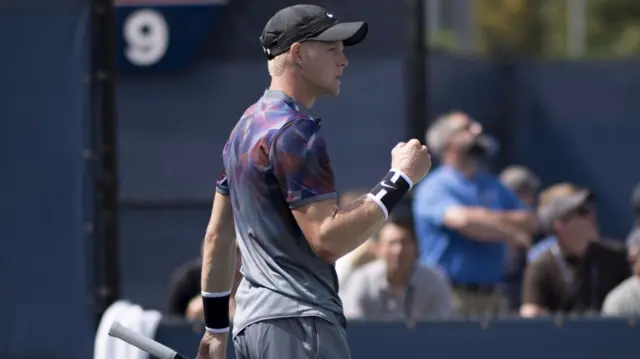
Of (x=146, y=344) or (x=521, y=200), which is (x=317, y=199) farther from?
(x=521, y=200)

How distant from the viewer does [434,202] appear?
845 cm

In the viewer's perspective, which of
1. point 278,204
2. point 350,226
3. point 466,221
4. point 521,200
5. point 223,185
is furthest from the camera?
point 521,200

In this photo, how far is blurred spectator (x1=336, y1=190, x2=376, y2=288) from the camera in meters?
7.70

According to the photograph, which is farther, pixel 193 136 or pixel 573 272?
pixel 193 136

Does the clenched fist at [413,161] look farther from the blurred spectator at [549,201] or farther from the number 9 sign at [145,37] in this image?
the number 9 sign at [145,37]

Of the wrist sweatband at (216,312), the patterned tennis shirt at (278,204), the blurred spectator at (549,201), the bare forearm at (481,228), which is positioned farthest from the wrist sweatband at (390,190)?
the bare forearm at (481,228)

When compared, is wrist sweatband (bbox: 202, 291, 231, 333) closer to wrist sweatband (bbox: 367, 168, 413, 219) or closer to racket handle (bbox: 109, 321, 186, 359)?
racket handle (bbox: 109, 321, 186, 359)

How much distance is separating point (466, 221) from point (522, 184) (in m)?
2.73

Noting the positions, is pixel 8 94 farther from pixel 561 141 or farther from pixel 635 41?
pixel 635 41

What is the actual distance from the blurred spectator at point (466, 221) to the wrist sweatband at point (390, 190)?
4124 millimetres

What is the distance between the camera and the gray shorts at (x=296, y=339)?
412 centimetres

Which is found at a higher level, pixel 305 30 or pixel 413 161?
pixel 305 30

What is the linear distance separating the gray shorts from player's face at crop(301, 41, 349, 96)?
67 centimetres

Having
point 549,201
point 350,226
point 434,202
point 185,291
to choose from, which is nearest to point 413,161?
point 350,226
